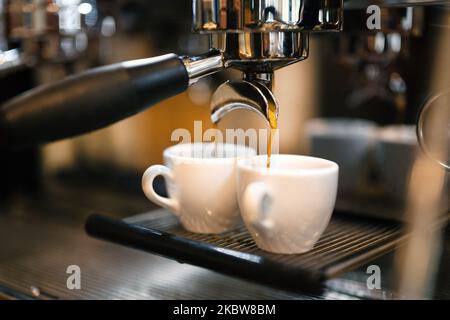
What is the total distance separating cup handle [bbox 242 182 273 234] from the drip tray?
0.02 metres

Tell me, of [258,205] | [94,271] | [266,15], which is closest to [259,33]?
[266,15]

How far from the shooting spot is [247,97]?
0.43 meters

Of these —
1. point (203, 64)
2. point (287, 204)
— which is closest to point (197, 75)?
point (203, 64)

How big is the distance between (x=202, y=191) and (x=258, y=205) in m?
0.10

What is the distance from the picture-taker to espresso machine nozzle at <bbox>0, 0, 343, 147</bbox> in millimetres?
348

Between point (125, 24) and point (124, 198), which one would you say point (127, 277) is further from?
point (125, 24)

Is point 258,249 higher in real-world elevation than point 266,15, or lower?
lower

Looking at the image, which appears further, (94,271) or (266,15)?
(94,271)

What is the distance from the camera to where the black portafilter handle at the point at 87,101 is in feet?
1.14

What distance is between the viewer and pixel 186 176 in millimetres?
497

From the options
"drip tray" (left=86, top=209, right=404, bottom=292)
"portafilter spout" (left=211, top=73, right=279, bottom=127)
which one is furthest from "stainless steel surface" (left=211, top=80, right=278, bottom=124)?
"drip tray" (left=86, top=209, right=404, bottom=292)

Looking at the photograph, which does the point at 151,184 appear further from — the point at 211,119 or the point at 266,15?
the point at 266,15

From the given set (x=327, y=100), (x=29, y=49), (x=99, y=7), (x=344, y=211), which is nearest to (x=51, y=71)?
(x=29, y=49)

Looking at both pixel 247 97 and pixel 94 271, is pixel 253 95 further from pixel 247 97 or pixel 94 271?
pixel 94 271
